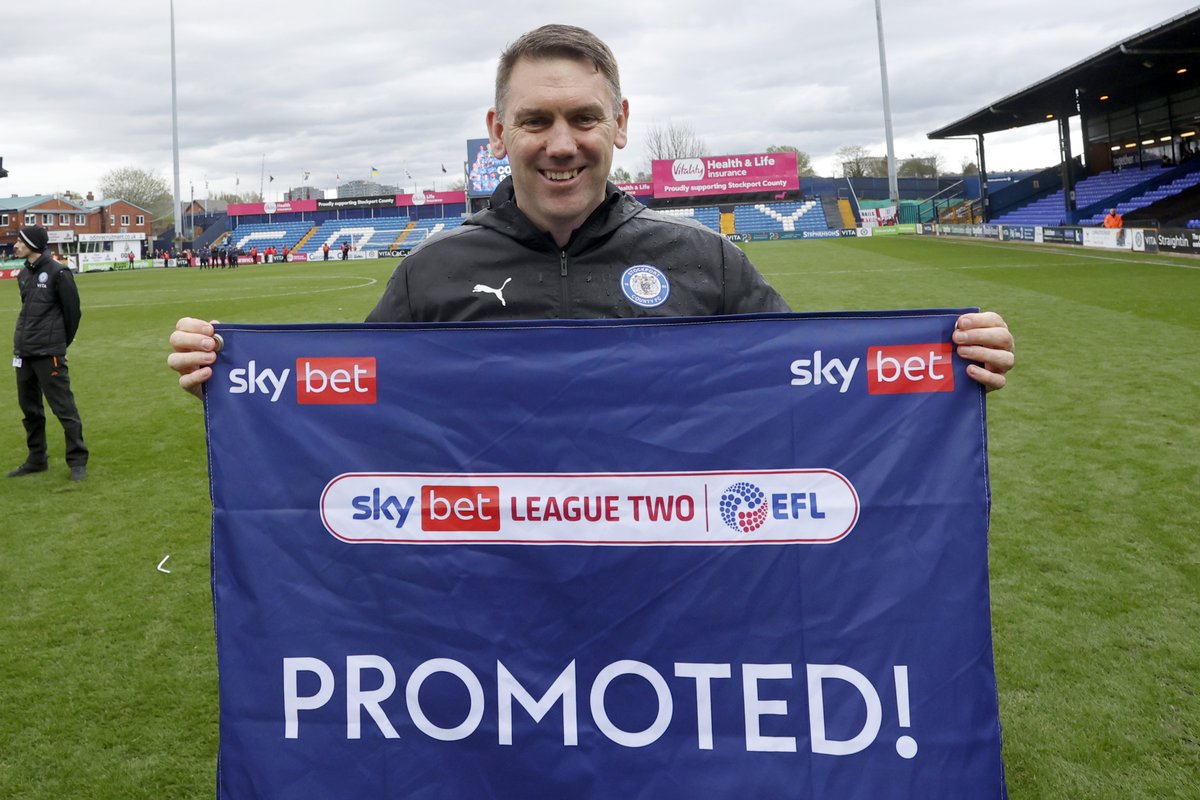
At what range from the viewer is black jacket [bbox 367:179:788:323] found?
8.50 ft

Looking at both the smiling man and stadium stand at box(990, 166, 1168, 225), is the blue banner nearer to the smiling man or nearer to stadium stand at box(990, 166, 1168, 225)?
the smiling man

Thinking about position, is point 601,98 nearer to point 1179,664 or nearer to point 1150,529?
point 1179,664

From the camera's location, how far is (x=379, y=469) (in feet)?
7.88

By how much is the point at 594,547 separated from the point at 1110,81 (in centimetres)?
4315

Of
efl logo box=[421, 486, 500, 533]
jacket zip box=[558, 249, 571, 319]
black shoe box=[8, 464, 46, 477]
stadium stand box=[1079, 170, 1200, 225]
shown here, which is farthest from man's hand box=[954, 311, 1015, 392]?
stadium stand box=[1079, 170, 1200, 225]

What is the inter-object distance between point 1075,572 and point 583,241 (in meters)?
4.02

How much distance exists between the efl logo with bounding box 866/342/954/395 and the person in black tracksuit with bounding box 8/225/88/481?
7482mm

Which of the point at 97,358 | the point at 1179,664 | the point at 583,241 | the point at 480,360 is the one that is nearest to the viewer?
the point at 480,360

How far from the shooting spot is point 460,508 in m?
2.37

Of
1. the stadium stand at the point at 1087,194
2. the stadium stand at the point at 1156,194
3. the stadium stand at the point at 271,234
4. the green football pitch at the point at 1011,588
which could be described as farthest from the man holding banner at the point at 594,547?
the stadium stand at the point at 271,234

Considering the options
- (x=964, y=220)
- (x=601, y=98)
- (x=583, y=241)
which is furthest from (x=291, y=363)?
(x=964, y=220)

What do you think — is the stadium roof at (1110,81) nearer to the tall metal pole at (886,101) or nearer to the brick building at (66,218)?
the tall metal pole at (886,101)

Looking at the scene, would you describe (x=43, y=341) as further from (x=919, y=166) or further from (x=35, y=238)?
(x=919, y=166)

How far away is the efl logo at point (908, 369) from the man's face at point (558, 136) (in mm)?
897
